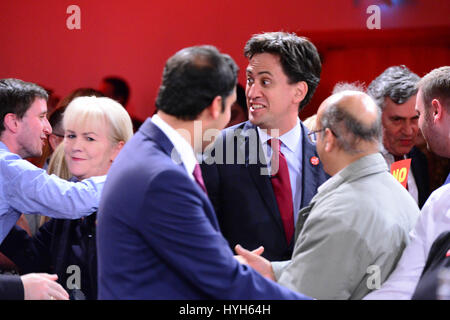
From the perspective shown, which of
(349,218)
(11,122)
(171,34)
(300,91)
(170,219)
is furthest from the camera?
(171,34)

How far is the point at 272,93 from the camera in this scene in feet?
9.31

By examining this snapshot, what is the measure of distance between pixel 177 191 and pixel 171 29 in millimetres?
2990

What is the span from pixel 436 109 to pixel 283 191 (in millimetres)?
789

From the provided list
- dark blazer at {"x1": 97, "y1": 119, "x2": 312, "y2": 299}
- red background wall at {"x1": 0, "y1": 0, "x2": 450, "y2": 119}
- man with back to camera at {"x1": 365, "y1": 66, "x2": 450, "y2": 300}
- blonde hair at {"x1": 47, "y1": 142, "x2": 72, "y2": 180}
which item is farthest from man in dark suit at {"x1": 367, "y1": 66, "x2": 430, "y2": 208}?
dark blazer at {"x1": 97, "y1": 119, "x2": 312, "y2": 299}

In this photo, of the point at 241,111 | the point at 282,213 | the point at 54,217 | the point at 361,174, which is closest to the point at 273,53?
the point at 282,213

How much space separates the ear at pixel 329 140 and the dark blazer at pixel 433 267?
0.45 m

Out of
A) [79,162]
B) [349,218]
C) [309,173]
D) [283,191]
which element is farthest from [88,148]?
[349,218]

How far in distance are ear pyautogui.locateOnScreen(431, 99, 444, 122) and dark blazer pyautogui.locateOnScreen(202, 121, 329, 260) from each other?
0.56m

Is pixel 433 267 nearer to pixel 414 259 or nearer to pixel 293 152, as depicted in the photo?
pixel 414 259

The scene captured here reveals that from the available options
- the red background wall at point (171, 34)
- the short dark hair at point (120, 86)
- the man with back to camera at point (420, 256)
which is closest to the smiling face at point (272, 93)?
the man with back to camera at point (420, 256)

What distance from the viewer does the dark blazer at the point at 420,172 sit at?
11.8ft

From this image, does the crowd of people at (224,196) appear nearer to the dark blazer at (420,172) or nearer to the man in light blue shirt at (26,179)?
the man in light blue shirt at (26,179)

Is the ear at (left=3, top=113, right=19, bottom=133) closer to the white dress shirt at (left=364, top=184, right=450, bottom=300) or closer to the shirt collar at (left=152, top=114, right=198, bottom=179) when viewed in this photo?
the shirt collar at (left=152, top=114, right=198, bottom=179)
